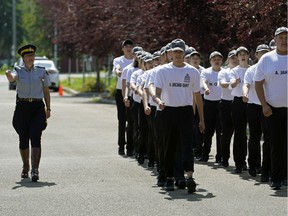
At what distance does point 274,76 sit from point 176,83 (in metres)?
1.26

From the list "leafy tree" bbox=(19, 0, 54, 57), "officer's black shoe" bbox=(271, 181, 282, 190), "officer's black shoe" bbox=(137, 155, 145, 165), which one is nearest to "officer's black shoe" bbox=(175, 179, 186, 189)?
"officer's black shoe" bbox=(271, 181, 282, 190)

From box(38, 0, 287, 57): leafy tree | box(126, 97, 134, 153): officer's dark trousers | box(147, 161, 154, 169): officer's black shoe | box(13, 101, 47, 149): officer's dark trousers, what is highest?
box(38, 0, 287, 57): leafy tree

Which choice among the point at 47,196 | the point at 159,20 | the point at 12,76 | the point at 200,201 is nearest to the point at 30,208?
the point at 47,196

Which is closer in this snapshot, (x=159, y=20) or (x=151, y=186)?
(x=151, y=186)

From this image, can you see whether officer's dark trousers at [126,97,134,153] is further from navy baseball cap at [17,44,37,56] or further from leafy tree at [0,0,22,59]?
leafy tree at [0,0,22,59]

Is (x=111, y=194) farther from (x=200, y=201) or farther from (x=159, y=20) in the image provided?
(x=159, y=20)

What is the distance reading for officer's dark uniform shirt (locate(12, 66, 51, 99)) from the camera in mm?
13219

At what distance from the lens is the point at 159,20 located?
26.8 metres

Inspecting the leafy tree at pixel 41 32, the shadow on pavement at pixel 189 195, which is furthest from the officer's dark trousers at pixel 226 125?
the leafy tree at pixel 41 32

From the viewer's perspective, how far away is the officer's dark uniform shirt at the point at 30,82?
1322cm

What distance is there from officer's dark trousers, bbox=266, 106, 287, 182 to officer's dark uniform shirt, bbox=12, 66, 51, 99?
3.38m

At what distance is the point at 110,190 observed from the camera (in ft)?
39.1

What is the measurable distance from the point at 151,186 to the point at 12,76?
258 cm

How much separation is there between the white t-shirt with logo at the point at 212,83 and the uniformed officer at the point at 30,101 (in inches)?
122
